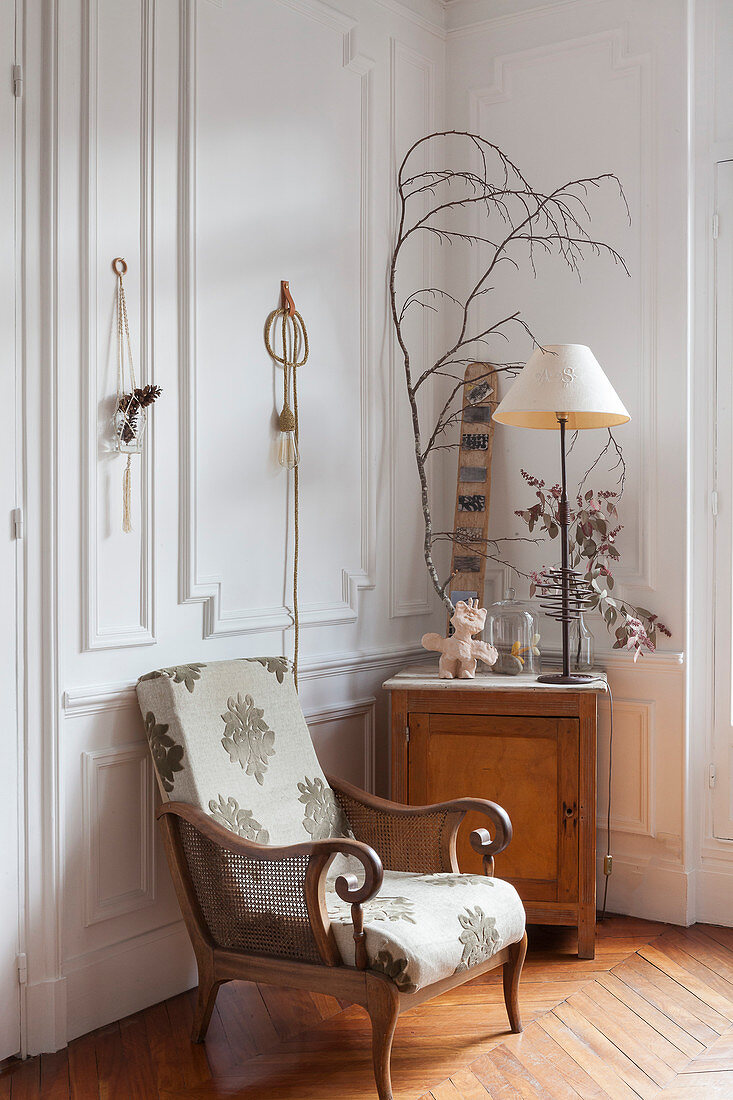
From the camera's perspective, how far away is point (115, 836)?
2.74 m

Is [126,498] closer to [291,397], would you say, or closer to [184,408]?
[184,408]

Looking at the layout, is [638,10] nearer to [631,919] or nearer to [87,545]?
[87,545]

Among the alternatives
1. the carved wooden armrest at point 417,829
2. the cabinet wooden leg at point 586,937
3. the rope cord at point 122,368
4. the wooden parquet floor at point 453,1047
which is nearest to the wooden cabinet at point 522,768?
the cabinet wooden leg at point 586,937

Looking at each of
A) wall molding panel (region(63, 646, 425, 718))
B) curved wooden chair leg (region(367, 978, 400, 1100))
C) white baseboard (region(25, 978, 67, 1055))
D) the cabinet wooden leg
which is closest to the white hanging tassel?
wall molding panel (region(63, 646, 425, 718))

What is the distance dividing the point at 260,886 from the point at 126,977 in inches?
23.1

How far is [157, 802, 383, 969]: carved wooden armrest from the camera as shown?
230 cm

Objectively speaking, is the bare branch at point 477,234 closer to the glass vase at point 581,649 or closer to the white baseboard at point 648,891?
the glass vase at point 581,649

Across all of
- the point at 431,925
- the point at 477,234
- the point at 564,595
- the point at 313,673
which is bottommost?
the point at 431,925

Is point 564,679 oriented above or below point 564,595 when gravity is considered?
below

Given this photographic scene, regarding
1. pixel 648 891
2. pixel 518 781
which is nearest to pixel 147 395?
pixel 518 781

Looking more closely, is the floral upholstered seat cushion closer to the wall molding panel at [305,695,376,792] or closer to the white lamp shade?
the wall molding panel at [305,695,376,792]

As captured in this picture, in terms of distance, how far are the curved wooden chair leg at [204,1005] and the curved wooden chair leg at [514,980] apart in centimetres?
72

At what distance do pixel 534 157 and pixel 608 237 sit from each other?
43 centimetres

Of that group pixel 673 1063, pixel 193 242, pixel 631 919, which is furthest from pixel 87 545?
pixel 631 919
